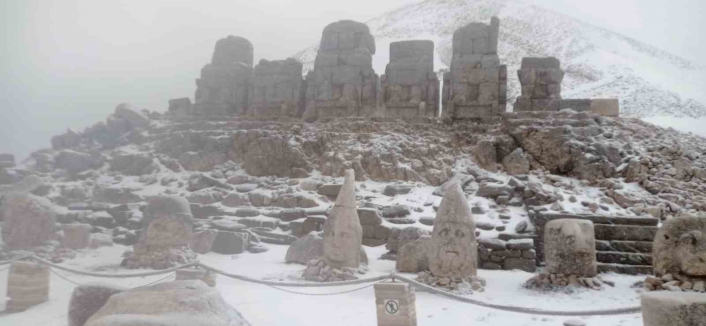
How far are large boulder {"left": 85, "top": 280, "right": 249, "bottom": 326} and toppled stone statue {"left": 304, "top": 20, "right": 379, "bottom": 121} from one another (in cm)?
1349

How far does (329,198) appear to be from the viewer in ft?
43.2

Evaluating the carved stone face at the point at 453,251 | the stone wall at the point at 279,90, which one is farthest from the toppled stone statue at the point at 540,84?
the carved stone face at the point at 453,251

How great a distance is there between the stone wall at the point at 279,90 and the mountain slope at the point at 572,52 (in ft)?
11.5

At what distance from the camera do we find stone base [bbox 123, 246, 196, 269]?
30.6 feet

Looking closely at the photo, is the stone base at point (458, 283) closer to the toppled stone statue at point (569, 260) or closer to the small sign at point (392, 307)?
the toppled stone statue at point (569, 260)

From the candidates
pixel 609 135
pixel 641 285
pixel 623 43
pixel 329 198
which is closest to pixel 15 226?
pixel 329 198

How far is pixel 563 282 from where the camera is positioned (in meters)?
8.06

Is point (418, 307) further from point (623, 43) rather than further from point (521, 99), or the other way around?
point (623, 43)

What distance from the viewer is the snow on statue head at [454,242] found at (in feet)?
26.9

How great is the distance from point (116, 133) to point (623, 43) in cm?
2986

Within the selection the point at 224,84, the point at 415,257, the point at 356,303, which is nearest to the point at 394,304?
the point at 356,303

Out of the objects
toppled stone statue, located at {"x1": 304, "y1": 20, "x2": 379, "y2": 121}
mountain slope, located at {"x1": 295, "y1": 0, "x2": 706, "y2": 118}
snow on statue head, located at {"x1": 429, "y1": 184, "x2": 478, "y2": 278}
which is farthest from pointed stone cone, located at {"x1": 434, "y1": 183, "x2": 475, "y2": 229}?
mountain slope, located at {"x1": 295, "y1": 0, "x2": 706, "y2": 118}

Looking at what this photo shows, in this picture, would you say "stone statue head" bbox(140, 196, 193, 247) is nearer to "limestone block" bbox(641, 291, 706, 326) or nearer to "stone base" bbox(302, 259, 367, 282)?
"stone base" bbox(302, 259, 367, 282)

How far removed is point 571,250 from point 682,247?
4.80ft
